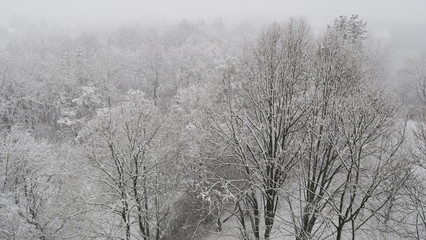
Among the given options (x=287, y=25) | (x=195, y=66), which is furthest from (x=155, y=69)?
(x=287, y=25)

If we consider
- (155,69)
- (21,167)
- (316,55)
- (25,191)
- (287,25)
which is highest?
(287,25)

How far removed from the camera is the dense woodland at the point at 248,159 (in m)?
8.65

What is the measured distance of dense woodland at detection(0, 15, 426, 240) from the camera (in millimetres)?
8648

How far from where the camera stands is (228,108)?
10.6 meters

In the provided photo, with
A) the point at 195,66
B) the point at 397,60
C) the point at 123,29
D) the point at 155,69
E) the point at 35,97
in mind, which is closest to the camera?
the point at 35,97

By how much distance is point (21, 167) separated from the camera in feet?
60.0

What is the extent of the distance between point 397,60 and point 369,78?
79850 millimetres

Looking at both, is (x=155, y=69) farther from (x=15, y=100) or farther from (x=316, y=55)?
(x=316, y=55)

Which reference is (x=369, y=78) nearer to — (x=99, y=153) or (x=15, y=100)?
(x=99, y=153)

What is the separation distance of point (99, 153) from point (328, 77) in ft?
47.0

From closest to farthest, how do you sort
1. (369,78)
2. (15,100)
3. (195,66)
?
1. (369,78)
2. (15,100)
3. (195,66)

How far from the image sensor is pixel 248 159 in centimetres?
1161

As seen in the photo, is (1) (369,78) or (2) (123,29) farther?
(2) (123,29)

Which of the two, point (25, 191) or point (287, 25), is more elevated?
point (287, 25)
